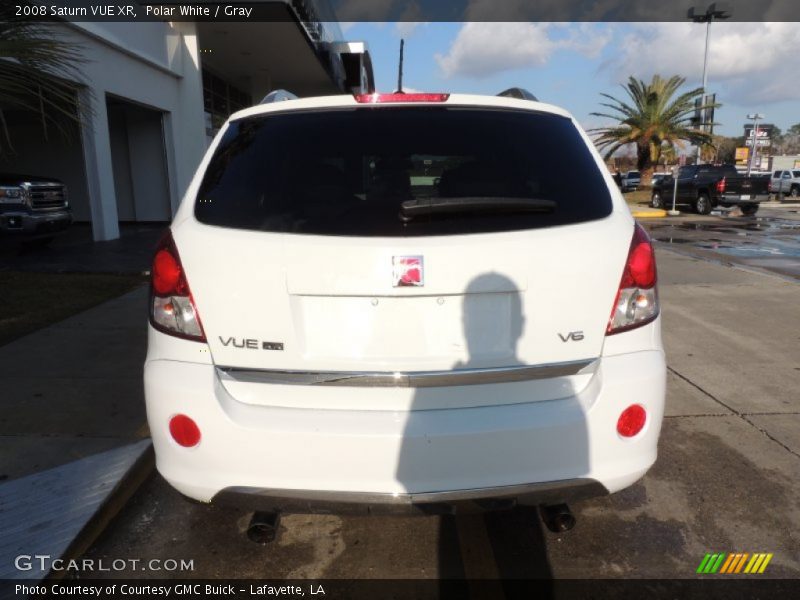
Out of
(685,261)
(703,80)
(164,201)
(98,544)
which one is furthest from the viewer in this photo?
(703,80)

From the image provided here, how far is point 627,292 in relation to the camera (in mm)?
2195

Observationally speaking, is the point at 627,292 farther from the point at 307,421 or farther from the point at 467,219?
the point at 307,421

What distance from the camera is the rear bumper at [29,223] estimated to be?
33.6ft

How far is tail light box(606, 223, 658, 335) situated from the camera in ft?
7.15

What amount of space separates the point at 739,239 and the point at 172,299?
15.9 m

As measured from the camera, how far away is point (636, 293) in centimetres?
222

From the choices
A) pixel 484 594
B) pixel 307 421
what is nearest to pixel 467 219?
pixel 307 421

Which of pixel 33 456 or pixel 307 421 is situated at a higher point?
pixel 307 421

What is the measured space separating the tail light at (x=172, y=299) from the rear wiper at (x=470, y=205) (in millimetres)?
820

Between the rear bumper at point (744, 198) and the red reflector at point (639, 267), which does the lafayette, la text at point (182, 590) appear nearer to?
the red reflector at point (639, 267)

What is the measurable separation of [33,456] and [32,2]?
4659 mm

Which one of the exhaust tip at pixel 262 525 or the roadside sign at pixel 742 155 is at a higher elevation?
the roadside sign at pixel 742 155

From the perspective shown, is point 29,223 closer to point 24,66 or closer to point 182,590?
point 24,66

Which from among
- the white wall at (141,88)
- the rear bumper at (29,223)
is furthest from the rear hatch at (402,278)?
the rear bumper at (29,223)
